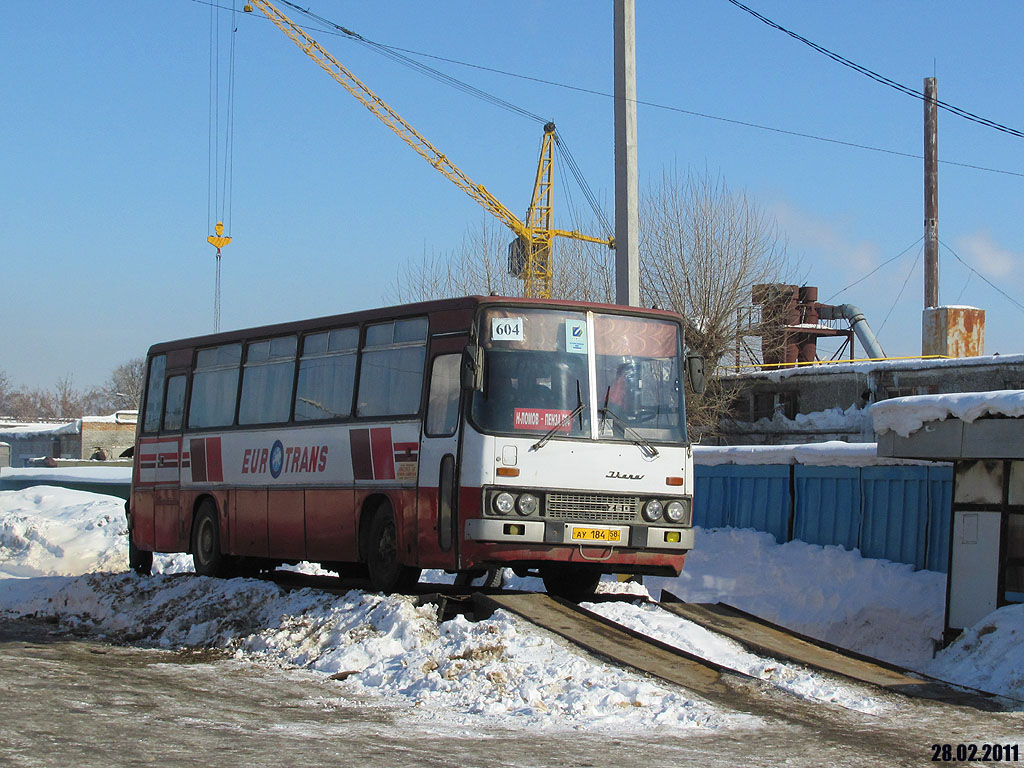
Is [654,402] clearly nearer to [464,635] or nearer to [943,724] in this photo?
[464,635]

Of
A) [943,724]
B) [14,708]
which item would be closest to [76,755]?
[14,708]

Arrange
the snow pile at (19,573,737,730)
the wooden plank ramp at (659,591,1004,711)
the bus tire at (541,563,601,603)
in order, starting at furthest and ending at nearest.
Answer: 1. the bus tire at (541,563,601,603)
2. the wooden plank ramp at (659,591,1004,711)
3. the snow pile at (19,573,737,730)

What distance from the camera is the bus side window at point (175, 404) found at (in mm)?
19406

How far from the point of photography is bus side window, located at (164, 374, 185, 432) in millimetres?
19406

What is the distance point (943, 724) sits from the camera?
32.1ft

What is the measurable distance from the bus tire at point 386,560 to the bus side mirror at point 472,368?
2301mm

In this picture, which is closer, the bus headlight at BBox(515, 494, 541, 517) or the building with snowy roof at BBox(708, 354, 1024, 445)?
the bus headlight at BBox(515, 494, 541, 517)

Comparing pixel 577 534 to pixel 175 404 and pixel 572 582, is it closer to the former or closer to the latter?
pixel 572 582

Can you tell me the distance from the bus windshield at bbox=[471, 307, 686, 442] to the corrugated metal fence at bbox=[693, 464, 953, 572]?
5074 millimetres

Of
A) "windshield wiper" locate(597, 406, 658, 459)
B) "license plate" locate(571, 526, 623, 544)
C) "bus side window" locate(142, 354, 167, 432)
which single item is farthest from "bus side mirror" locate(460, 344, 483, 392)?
"bus side window" locate(142, 354, 167, 432)

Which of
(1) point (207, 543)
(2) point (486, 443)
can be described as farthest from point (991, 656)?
(1) point (207, 543)

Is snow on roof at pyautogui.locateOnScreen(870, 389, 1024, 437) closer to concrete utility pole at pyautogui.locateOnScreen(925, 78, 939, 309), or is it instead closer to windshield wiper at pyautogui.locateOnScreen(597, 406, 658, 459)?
windshield wiper at pyautogui.locateOnScreen(597, 406, 658, 459)

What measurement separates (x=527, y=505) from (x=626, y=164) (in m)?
7.19

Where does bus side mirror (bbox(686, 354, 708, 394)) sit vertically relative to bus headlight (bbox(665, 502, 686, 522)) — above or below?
above
